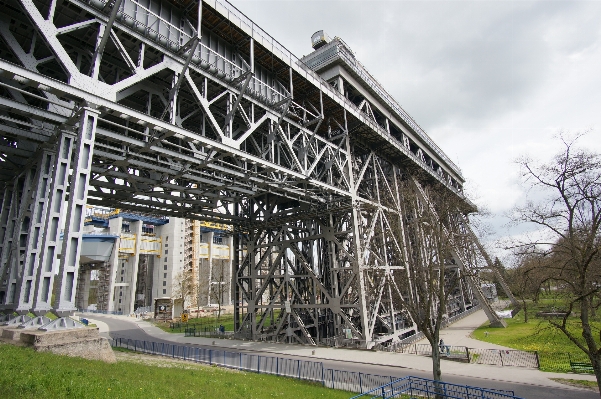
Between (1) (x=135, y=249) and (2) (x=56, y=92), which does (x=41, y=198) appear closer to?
(2) (x=56, y=92)

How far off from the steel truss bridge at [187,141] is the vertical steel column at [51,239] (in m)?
0.04

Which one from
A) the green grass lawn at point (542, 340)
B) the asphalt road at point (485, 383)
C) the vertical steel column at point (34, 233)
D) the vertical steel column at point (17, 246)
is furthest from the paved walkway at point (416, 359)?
the vertical steel column at point (34, 233)

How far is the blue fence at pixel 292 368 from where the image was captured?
14.9 meters

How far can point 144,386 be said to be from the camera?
29.8 feet

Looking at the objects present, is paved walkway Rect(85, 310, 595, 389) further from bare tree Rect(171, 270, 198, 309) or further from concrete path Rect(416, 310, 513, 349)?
bare tree Rect(171, 270, 198, 309)

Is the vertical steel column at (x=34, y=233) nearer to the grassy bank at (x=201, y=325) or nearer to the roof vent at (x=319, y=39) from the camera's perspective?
the roof vent at (x=319, y=39)

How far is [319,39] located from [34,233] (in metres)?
27.4

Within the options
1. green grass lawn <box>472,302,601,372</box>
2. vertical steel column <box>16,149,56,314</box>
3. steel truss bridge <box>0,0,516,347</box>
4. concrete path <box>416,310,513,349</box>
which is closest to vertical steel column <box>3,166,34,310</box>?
steel truss bridge <box>0,0,516,347</box>

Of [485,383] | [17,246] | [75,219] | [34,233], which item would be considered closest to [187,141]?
[75,219]

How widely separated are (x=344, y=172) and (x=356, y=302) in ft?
34.8

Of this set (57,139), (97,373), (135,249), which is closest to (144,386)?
(97,373)

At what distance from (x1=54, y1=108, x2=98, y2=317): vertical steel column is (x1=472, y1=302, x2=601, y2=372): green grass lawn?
49.3 feet

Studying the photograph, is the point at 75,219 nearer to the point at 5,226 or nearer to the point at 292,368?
the point at 5,226

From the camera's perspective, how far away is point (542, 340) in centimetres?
Answer: 2691
